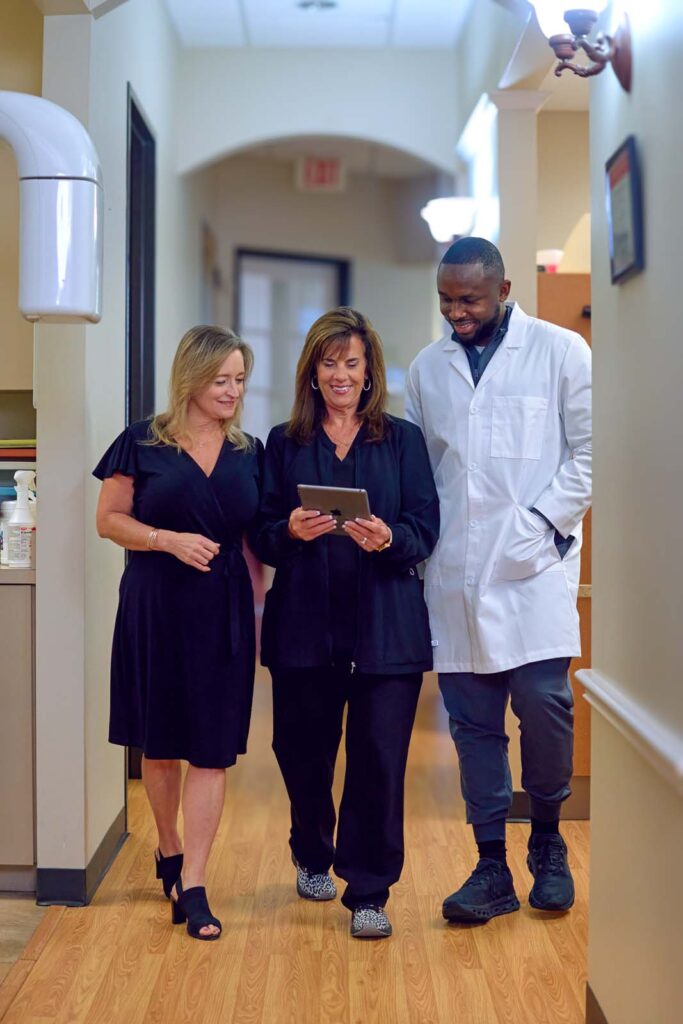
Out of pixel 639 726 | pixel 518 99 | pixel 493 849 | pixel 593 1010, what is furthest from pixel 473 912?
pixel 518 99

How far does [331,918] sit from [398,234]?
6764 mm

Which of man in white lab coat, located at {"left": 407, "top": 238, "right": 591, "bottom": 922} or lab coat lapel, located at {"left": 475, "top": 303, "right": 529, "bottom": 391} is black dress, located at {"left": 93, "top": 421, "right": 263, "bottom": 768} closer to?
man in white lab coat, located at {"left": 407, "top": 238, "right": 591, "bottom": 922}

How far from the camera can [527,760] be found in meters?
2.89

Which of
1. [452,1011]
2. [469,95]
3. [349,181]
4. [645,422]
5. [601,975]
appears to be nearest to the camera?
[645,422]

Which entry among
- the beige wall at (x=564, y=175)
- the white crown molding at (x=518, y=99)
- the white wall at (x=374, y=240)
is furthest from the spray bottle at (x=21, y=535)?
the white wall at (x=374, y=240)

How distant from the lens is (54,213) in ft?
7.29

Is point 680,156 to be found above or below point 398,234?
below

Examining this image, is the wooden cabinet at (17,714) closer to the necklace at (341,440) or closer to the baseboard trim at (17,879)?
the baseboard trim at (17,879)

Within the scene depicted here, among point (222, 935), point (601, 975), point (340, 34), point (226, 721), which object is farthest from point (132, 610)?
point (340, 34)

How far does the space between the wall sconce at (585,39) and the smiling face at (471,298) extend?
0.56 metres

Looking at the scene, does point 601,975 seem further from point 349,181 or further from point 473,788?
point 349,181

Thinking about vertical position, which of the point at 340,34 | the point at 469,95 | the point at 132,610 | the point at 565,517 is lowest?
the point at 132,610

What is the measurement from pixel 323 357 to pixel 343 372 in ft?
0.19

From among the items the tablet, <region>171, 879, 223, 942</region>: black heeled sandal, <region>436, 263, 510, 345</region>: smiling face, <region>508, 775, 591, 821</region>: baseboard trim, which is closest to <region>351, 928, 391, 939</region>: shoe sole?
<region>171, 879, 223, 942</region>: black heeled sandal
